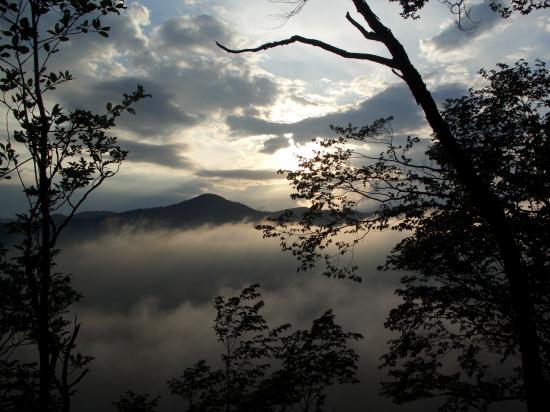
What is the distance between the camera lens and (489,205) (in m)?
3.51

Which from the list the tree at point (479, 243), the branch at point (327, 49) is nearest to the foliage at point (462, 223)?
the tree at point (479, 243)

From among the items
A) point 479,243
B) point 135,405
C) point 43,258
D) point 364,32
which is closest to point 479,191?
point 364,32

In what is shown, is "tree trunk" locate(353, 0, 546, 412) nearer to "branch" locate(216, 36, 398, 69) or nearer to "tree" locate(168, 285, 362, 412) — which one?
"branch" locate(216, 36, 398, 69)

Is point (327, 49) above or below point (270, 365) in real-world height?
above

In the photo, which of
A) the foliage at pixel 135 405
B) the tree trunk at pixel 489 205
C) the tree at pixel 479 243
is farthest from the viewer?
→ the foliage at pixel 135 405

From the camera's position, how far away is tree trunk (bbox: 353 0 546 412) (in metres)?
3.52

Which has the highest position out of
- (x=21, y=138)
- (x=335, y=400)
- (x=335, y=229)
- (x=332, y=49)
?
(x=332, y=49)

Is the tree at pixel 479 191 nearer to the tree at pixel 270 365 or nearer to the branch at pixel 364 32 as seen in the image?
the branch at pixel 364 32

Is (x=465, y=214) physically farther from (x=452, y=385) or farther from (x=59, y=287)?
(x=59, y=287)

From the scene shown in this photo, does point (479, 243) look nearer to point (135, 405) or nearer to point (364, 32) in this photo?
point (364, 32)

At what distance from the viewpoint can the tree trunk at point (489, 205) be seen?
11.6ft

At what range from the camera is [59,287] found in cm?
792

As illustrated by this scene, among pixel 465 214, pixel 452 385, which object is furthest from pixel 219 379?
pixel 465 214

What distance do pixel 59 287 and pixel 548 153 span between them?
11.7m
